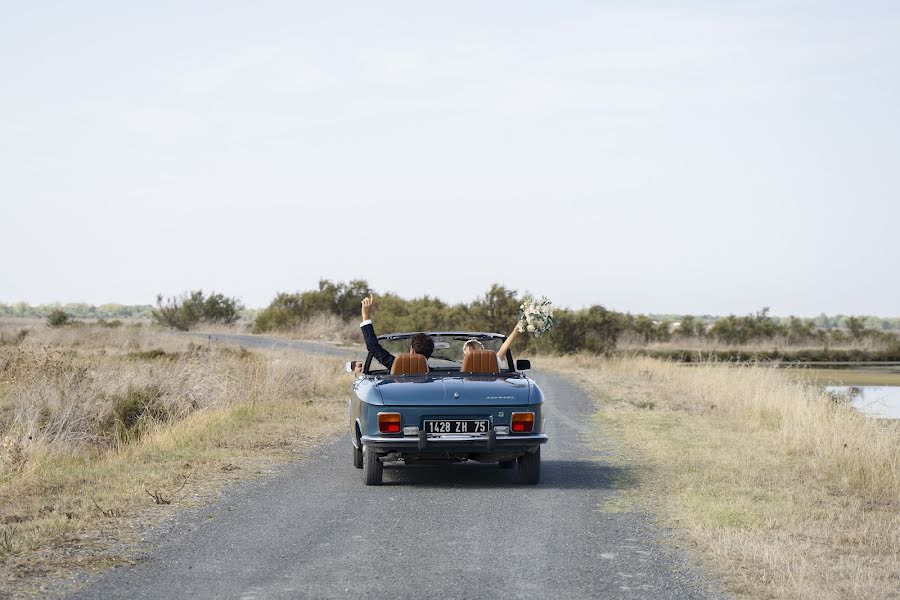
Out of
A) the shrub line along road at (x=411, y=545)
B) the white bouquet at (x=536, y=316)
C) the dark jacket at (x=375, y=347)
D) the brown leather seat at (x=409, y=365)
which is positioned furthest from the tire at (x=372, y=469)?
the white bouquet at (x=536, y=316)

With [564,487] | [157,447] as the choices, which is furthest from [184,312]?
[564,487]

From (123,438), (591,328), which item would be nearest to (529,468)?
(123,438)

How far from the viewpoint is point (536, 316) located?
12.7m

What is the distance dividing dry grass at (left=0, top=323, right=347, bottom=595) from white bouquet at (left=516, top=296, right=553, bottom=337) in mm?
3746

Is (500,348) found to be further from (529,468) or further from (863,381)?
(863,381)

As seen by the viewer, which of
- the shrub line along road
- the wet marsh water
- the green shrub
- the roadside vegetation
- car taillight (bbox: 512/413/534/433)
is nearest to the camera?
the shrub line along road

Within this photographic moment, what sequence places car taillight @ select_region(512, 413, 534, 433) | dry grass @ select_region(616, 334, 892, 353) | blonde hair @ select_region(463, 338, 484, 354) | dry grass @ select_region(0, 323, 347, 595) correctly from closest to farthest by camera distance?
dry grass @ select_region(0, 323, 347, 595)
car taillight @ select_region(512, 413, 534, 433)
blonde hair @ select_region(463, 338, 484, 354)
dry grass @ select_region(616, 334, 892, 353)

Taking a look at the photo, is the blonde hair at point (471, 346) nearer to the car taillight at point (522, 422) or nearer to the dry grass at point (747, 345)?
the car taillight at point (522, 422)

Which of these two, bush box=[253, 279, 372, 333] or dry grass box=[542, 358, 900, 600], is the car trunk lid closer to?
dry grass box=[542, 358, 900, 600]

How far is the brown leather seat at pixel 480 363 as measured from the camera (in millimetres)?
11445

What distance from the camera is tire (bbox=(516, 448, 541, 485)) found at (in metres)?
11.1

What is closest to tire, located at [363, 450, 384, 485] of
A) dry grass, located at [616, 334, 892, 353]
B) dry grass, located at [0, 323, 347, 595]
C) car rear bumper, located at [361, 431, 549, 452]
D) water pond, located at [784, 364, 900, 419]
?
car rear bumper, located at [361, 431, 549, 452]

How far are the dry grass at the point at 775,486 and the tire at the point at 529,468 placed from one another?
1.16 meters

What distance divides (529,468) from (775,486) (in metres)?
2.68
